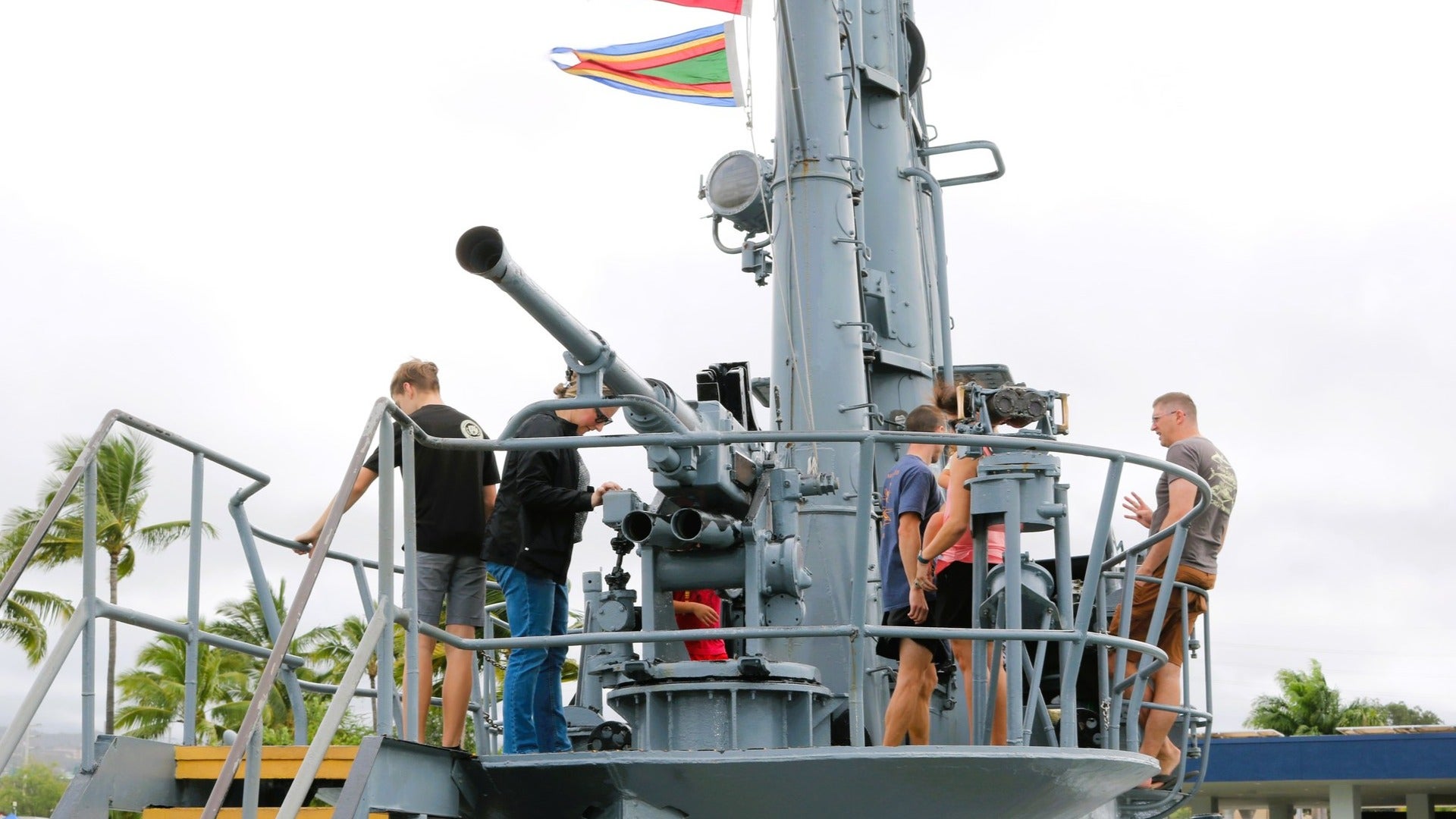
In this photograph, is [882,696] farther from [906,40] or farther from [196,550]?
[906,40]

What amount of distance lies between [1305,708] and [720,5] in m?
52.2

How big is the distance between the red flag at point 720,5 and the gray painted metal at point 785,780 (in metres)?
4.48

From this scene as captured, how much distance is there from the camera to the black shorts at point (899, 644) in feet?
20.1

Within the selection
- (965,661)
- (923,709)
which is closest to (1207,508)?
(965,661)

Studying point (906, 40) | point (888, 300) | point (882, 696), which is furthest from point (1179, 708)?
point (906, 40)

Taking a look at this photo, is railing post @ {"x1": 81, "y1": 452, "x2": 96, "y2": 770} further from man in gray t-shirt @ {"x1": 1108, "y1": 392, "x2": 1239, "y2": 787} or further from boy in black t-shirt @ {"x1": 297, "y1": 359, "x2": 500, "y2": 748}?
man in gray t-shirt @ {"x1": 1108, "y1": 392, "x2": 1239, "y2": 787}

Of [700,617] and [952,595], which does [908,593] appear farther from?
[700,617]

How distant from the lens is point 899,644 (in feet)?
20.8

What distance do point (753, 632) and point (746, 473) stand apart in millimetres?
974

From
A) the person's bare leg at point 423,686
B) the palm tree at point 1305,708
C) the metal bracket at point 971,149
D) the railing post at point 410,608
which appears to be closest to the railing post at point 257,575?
the person's bare leg at point 423,686

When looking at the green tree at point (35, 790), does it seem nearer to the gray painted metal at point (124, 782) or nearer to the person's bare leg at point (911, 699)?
the gray painted metal at point (124, 782)

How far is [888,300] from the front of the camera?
961 centimetres

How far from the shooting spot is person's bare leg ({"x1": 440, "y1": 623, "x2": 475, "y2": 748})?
5715mm

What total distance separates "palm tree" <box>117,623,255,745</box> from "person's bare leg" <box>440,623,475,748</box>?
28.1m
